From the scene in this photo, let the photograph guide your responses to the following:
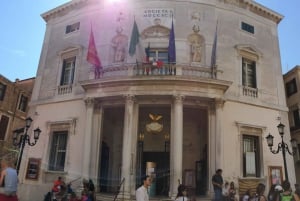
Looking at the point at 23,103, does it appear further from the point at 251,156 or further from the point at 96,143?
the point at 251,156

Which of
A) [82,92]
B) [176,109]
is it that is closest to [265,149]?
[176,109]

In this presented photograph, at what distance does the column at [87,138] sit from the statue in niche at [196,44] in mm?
6321

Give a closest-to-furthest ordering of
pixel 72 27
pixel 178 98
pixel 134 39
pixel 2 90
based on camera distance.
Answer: pixel 178 98 → pixel 134 39 → pixel 72 27 → pixel 2 90

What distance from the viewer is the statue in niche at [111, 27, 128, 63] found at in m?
18.3

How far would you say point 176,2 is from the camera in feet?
61.7

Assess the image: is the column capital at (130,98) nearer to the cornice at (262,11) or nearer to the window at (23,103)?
the cornice at (262,11)

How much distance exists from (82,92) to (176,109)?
238 inches

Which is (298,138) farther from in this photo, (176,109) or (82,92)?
(82,92)

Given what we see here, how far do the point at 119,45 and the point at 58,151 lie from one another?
7.27m

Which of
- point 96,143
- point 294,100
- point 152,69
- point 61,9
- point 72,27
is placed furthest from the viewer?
point 294,100

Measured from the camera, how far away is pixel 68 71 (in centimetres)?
2019

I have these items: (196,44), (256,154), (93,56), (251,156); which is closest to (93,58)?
(93,56)

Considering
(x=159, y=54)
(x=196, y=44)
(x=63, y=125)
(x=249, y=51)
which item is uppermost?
(x=249, y=51)

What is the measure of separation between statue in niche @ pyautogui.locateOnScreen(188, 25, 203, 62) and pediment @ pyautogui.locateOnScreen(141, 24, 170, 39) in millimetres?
1430
